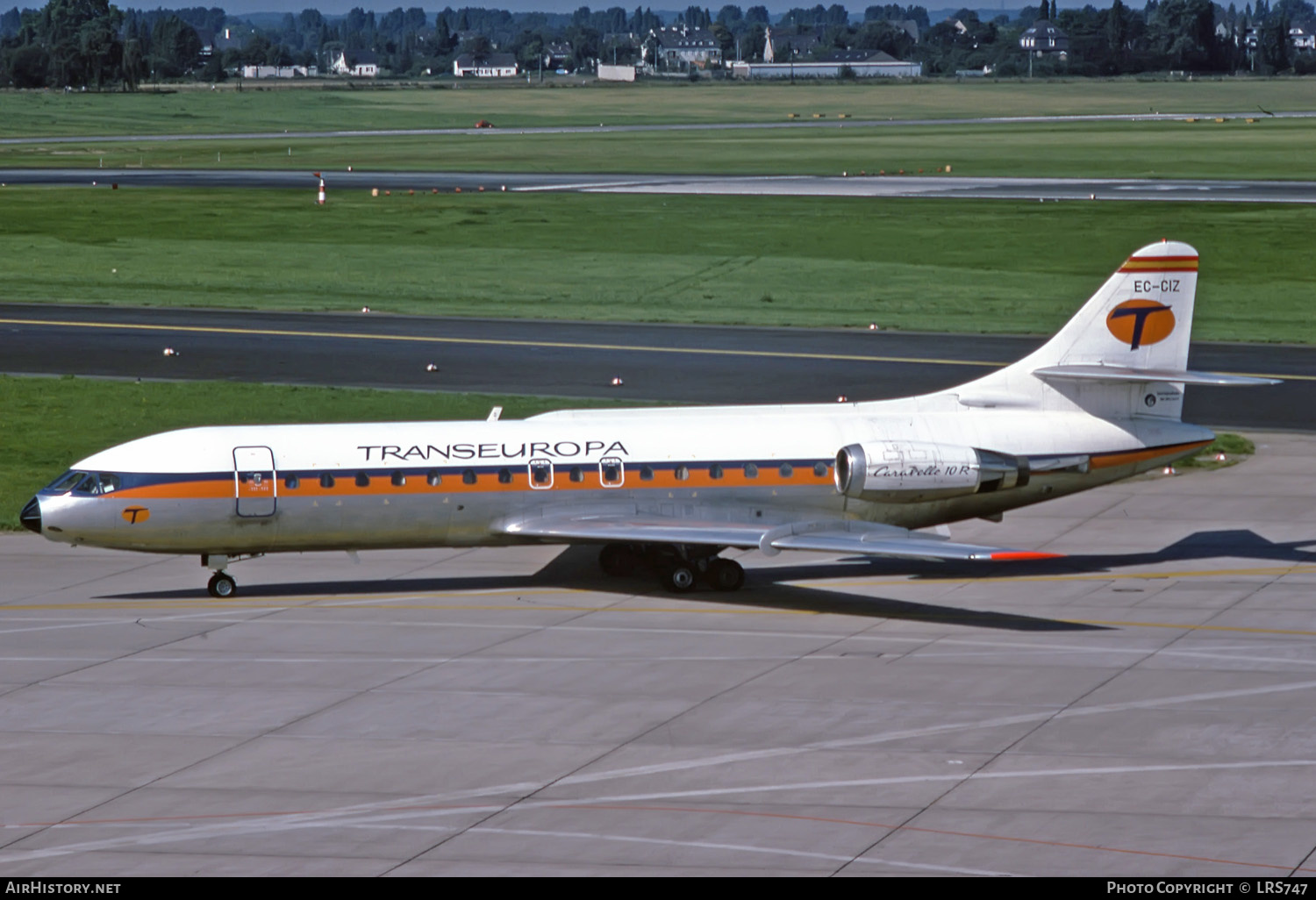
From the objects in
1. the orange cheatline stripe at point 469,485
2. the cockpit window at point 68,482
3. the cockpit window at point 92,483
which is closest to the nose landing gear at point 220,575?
the orange cheatline stripe at point 469,485

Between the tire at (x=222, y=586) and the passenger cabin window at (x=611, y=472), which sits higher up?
the passenger cabin window at (x=611, y=472)

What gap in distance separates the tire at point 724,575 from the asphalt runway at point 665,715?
759 millimetres

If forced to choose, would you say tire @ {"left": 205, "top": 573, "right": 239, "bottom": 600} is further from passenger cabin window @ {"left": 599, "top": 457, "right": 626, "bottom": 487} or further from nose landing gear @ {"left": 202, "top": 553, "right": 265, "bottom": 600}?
passenger cabin window @ {"left": 599, "top": 457, "right": 626, "bottom": 487}

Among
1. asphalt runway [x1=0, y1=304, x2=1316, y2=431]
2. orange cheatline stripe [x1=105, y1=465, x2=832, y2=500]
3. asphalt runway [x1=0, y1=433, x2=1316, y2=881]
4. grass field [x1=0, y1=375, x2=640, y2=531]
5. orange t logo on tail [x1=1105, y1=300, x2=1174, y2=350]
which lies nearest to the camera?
asphalt runway [x1=0, y1=433, x2=1316, y2=881]

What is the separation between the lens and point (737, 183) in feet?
367

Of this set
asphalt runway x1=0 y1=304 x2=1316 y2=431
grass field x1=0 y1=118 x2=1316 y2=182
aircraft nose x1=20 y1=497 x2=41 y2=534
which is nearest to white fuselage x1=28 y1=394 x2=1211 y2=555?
aircraft nose x1=20 y1=497 x2=41 y2=534

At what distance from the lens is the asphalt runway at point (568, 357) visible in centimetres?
5350

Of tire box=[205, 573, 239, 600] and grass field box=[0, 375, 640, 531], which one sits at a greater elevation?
grass field box=[0, 375, 640, 531]

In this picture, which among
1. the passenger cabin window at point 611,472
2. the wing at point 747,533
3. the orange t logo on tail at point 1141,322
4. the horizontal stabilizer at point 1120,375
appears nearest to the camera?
the wing at point 747,533

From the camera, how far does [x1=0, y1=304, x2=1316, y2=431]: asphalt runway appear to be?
176 feet

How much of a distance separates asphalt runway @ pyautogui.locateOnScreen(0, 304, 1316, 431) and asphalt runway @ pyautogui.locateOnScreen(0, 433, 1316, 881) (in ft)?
53.1

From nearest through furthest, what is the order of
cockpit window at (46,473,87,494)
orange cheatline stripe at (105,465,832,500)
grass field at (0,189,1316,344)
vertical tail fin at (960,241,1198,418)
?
orange cheatline stripe at (105,465,832,500) < cockpit window at (46,473,87,494) < vertical tail fin at (960,241,1198,418) < grass field at (0,189,1316,344)

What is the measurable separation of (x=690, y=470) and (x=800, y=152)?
111676mm

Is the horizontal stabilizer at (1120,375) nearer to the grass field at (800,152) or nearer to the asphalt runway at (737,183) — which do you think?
the asphalt runway at (737,183)
